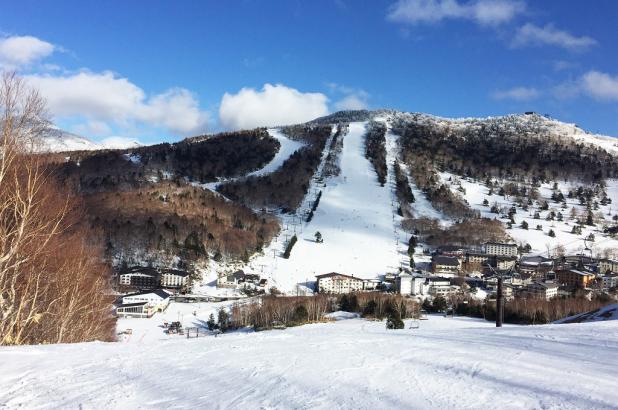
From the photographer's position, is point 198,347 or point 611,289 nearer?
point 198,347

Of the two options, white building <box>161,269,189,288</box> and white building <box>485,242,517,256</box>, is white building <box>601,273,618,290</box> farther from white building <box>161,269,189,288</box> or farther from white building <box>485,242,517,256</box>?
white building <box>161,269,189,288</box>

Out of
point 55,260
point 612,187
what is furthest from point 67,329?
point 612,187

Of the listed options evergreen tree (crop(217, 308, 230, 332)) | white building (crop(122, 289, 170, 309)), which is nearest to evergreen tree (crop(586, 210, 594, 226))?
evergreen tree (crop(217, 308, 230, 332))

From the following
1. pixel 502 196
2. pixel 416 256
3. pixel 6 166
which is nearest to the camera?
pixel 6 166

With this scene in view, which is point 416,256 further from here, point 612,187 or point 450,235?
point 612,187

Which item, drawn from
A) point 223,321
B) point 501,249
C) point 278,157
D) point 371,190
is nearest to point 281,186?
point 371,190
